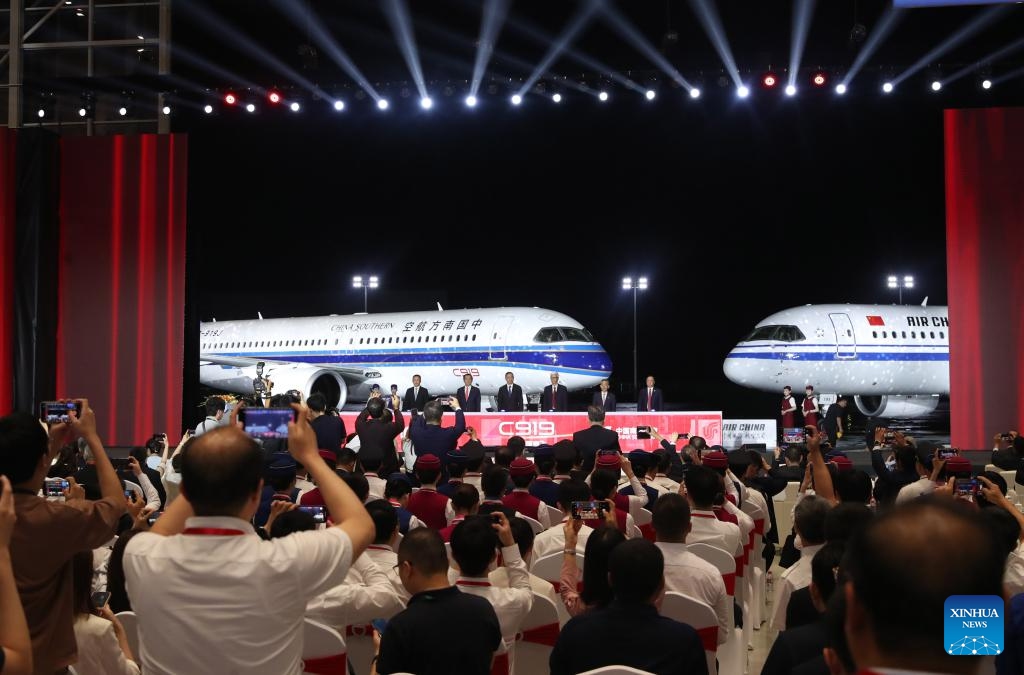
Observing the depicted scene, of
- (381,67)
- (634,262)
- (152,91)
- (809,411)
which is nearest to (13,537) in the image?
(381,67)

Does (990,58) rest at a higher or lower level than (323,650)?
higher

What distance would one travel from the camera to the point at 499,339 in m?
24.9

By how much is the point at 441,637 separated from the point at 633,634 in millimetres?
624

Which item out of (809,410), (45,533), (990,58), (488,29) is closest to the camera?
(45,533)

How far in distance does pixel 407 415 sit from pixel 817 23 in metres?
9.85

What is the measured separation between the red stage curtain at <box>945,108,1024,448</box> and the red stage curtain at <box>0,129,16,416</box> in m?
15.9

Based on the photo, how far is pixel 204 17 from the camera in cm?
1777

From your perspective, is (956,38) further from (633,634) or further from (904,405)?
(633,634)

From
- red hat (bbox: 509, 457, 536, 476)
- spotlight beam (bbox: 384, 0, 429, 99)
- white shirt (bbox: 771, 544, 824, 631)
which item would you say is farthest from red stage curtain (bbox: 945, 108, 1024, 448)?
white shirt (bbox: 771, 544, 824, 631)

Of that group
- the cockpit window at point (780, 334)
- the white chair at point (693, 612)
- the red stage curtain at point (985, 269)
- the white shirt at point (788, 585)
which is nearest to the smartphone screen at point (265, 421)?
the white chair at point (693, 612)

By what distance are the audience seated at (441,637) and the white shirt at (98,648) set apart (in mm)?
934

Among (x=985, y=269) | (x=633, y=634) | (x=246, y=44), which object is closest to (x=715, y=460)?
(x=633, y=634)

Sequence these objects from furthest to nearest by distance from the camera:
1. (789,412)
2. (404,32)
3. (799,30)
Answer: (789,412), (404,32), (799,30)

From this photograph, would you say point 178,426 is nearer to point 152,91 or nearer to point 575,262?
point 152,91
